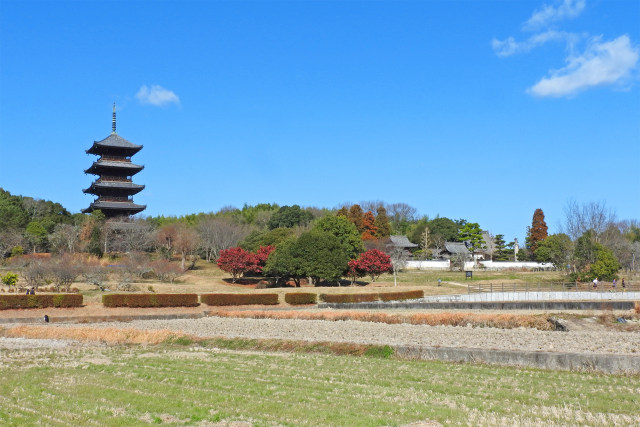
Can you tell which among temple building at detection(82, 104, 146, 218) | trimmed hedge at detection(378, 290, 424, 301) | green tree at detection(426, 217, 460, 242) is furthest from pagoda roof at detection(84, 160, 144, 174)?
green tree at detection(426, 217, 460, 242)

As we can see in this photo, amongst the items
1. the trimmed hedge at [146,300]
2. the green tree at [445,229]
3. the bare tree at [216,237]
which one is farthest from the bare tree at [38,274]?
the green tree at [445,229]

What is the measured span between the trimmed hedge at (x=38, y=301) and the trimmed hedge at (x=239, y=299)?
7037 mm

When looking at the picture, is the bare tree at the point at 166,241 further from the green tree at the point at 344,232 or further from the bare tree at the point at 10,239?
the green tree at the point at 344,232

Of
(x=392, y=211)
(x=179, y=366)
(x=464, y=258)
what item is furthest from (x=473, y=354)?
(x=392, y=211)

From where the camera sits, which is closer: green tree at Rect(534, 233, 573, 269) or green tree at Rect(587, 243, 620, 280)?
green tree at Rect(587, 243, 620, 280)

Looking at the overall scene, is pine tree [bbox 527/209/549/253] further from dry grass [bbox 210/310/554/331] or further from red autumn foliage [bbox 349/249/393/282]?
dry grass [bbox 210/310/554/331]

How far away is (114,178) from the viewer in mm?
65938

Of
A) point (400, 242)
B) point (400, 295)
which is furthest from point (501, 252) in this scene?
point (400, 295)

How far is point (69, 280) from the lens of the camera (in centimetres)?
3856

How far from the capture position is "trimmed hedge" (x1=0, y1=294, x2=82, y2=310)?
30.5 metres

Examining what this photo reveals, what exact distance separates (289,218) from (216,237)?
15.3 m

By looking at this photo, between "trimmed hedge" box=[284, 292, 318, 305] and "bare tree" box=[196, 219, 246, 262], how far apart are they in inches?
1219

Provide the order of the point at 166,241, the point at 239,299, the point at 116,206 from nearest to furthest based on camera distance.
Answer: the point at 239,299 < the point at 116,206 < the point at 166,241

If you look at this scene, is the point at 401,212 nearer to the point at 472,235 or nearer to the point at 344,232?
the point at 472,235
